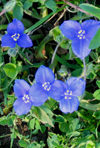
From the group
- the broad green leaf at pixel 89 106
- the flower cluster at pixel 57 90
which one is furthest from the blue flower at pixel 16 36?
the broad green leaf at pixel 89 106

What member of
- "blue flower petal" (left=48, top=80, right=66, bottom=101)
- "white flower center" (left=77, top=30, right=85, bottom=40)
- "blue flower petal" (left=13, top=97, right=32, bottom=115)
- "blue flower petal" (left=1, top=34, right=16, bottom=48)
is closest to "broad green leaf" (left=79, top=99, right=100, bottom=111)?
"blue flower petal" (left=48, top=80, right=66, bottom=101)

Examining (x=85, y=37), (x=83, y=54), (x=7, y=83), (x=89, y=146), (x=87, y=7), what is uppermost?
(x=87, y=7)

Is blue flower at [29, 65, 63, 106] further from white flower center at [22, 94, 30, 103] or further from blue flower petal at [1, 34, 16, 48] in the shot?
blue flower petal at [1, 34, 16, 48]

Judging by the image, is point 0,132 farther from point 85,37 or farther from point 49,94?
point 85,37

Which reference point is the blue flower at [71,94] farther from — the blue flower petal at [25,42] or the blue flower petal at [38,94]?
the blue flower petal at [25,42]

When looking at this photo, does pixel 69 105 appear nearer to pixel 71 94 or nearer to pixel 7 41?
pixel 71 94

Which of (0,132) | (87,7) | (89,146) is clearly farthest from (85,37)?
(0,132)
